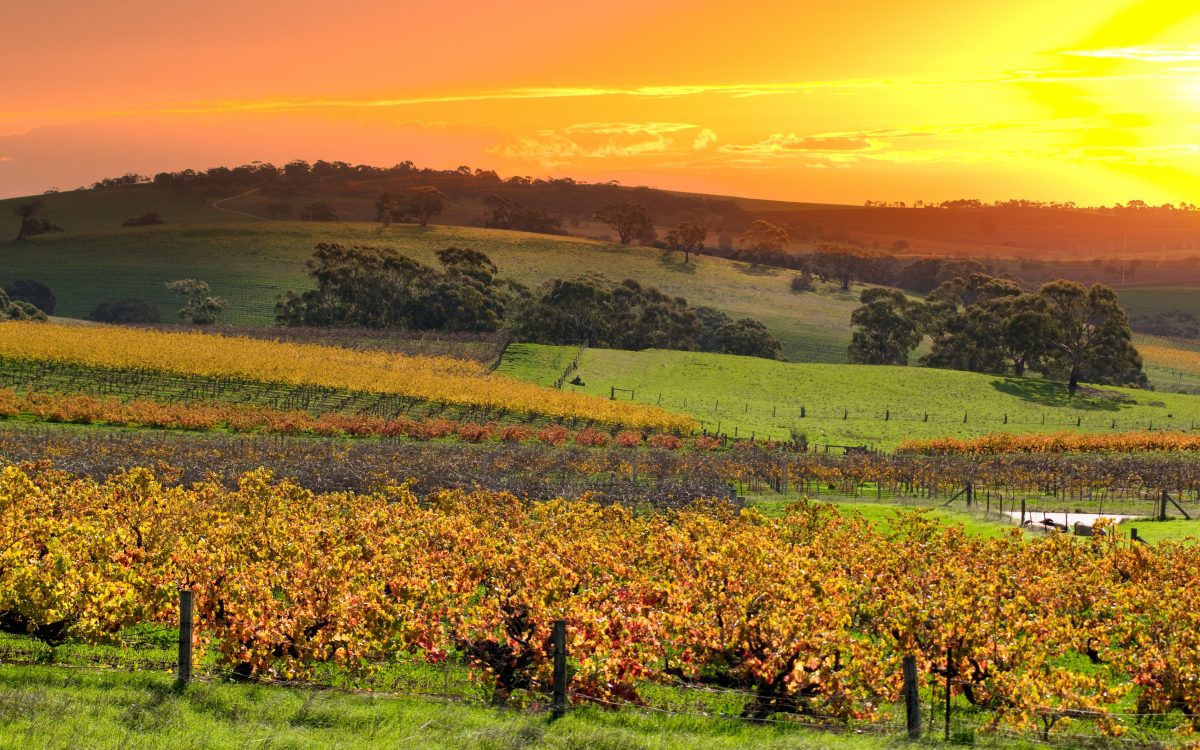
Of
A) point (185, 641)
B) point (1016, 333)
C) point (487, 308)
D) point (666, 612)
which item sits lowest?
point (185, 641)

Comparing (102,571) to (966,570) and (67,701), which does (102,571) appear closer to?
(67,701)

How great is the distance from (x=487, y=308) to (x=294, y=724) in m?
124

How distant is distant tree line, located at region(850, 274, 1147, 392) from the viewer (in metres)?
129

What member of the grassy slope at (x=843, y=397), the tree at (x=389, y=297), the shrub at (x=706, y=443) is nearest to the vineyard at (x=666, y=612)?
the shrub at (x=706, y=443)

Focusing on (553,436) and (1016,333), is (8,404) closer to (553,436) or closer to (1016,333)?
(553,436)

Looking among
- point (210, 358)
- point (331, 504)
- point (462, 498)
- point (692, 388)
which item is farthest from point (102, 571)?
point (692, 388)

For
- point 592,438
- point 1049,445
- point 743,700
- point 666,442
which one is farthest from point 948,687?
point 1049,445

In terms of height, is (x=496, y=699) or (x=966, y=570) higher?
(x=966, y=570)

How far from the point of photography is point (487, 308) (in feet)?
463

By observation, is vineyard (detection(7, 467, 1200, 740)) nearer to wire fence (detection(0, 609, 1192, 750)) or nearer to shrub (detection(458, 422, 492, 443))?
wire fence (detection(0, 609, 1192, 750))

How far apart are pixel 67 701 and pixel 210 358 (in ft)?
241

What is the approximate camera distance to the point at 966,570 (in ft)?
79.5

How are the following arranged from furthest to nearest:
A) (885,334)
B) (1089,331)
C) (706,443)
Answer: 1. (885,334)
2. (1089,331)
3. (706,443)

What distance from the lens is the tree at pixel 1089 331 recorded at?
419 ft
